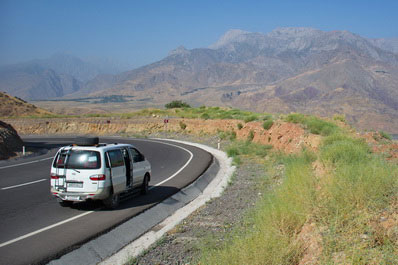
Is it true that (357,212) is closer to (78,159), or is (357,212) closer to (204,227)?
(204,227)

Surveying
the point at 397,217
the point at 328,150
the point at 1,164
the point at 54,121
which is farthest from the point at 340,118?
the point at 54,121

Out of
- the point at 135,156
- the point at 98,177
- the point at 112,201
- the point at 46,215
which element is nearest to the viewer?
the point at 46,215

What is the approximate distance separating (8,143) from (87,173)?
66.6ft

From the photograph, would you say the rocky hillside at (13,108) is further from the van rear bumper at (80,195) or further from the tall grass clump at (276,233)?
the tall grass clump at (276,233)

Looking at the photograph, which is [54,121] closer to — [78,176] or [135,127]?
[135,127]

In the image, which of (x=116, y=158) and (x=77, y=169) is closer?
(x=77, y=169)

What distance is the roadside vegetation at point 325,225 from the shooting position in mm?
5805

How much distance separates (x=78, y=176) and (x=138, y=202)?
2.40m

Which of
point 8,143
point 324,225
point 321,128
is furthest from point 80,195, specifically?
point 8,143

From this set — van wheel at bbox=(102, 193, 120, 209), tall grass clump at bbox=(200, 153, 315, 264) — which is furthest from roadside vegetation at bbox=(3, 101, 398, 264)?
van wheel at bbox=(102, 193, 120, 209)

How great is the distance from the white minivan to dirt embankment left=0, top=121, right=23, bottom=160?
1646 cm

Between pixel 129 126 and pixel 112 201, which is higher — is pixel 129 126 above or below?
below

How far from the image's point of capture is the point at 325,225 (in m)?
6.97

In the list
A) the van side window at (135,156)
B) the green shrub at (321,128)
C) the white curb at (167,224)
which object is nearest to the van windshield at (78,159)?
the van side window at (135,156)
